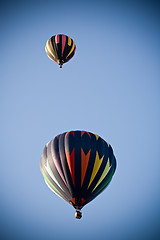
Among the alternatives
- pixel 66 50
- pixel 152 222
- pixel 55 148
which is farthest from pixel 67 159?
pixel 152 222

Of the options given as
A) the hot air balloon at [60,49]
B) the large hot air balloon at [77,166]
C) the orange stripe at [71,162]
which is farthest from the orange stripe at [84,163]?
the hot air balloon at [60,49]

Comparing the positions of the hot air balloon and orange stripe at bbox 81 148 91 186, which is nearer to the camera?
orange stripe at bbox 81 148 91 186

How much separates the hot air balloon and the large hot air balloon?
588 cm

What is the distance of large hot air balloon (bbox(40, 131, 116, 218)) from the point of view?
322 inches

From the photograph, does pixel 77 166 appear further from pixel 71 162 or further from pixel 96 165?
pixel 96 165

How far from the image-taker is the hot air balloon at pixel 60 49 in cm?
1344

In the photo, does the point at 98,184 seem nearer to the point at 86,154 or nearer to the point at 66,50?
the point at 86,154

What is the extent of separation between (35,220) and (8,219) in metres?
2.70

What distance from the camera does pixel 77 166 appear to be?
823cm

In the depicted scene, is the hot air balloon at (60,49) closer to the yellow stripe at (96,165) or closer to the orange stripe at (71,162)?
the orange stripe at (71,162)

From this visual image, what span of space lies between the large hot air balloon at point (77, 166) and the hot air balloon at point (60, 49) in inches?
231

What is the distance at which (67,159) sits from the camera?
8336mm

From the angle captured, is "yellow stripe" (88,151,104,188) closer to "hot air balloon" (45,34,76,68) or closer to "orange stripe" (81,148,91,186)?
"orange stripe" (81,148,91,186)

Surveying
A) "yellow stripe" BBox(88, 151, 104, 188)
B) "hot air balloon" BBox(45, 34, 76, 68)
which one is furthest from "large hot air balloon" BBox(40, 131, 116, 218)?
"hot air balloon" BBox(45, 34, 76, 68)
